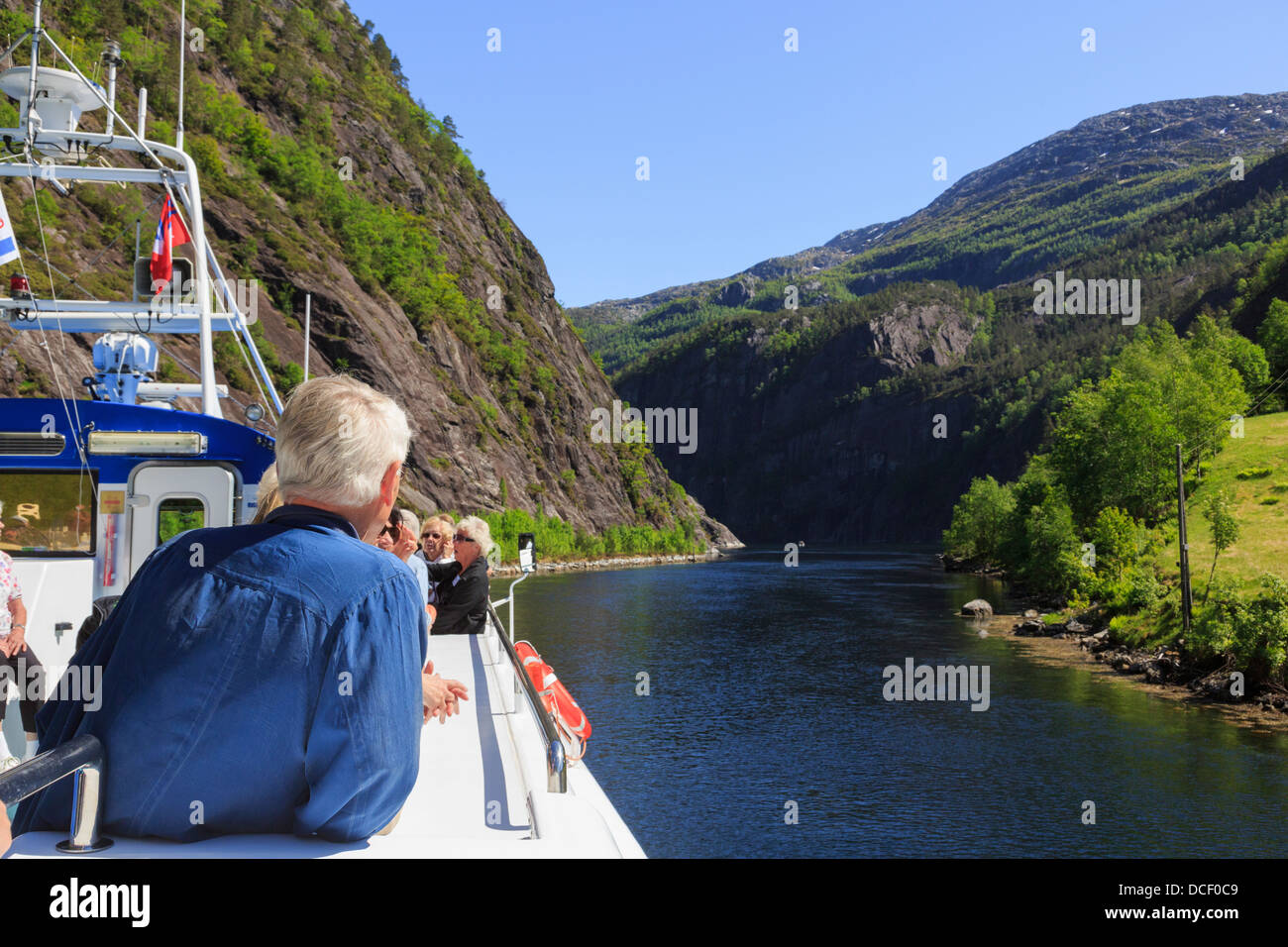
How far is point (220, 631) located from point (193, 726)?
10.9 inches

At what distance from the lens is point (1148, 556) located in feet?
160

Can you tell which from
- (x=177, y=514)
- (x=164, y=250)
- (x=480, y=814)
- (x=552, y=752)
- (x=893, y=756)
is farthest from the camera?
(x=893, y=756)

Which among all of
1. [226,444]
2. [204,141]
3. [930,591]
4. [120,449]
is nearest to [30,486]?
[120,449]

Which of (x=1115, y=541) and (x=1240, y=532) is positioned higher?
(x=1240, y=532)

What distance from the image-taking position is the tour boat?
2.90 m

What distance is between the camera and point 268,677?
8.43 feet

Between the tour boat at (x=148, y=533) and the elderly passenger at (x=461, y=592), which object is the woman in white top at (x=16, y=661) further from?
the elderly passenger at (x=461, y=592)

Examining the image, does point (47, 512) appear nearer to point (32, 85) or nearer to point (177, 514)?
point (177, 514)

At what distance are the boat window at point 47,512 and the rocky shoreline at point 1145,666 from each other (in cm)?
3004

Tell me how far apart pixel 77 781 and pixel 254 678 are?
0.61 m

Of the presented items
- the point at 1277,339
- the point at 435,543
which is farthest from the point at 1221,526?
the point at 1277,339
